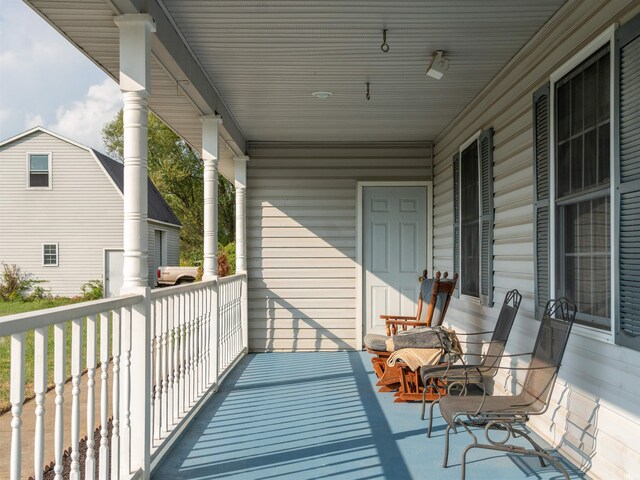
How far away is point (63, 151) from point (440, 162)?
608 inches

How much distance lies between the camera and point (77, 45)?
3.93 metres

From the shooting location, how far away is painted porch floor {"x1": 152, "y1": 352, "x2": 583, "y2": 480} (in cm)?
365

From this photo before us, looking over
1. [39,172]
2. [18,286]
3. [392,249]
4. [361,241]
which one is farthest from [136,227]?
[39,172]

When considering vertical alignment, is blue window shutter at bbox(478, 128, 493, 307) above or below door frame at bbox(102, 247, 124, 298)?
above

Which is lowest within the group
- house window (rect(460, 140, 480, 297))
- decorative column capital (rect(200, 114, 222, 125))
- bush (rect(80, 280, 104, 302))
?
bush (rect(80, 280, 104, 302))

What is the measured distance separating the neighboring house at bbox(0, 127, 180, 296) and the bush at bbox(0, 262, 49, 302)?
226 millimetres

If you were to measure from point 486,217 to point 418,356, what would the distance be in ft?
4.54

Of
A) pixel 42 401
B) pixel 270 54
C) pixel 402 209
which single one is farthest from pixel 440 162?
pixel 42 401

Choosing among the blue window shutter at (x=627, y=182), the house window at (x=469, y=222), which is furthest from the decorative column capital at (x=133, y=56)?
the house window at (x=469, y=222)

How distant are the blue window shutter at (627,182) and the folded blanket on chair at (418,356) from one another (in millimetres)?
2085

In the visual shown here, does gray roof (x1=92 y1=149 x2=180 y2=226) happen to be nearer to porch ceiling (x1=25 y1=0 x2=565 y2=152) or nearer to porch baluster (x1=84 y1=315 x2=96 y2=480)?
porch ceiling (x1=25 y1=0 x2=565 y2=152)

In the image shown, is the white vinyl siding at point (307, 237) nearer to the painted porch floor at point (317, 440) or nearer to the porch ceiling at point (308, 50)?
the porch ceiling at point (308, 50)

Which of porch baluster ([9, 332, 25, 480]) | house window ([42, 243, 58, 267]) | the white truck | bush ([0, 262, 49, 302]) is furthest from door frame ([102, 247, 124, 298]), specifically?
porch baluster ([9, 332, 25, 480])

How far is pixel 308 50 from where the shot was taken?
15.2 ft
